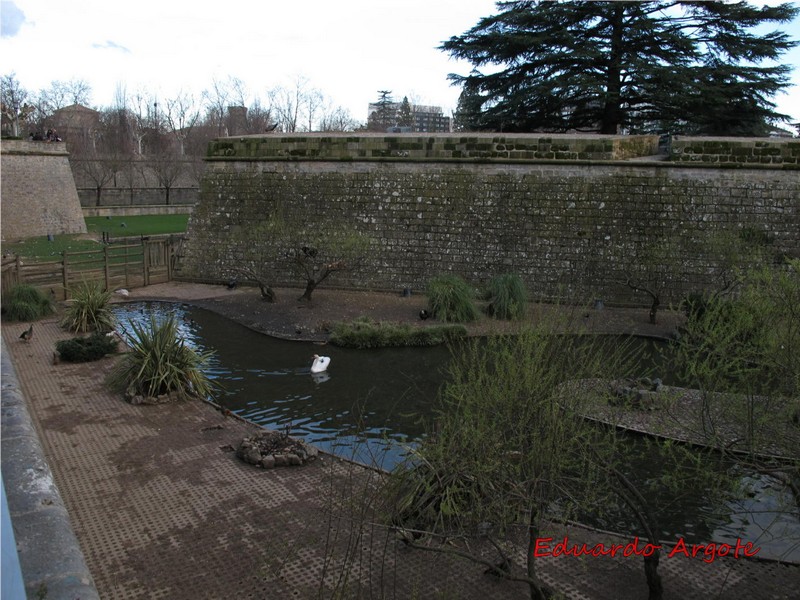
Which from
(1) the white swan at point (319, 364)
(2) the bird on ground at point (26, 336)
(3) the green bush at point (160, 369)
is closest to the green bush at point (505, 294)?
(1) the white swan at point (319, 364)

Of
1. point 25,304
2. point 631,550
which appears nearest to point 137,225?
point 25,304

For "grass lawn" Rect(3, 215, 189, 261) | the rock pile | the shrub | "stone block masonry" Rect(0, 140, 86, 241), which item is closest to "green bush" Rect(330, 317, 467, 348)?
the shrub

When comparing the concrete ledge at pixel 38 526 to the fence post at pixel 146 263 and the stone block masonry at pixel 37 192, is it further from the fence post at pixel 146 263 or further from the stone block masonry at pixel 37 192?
the stone block masonry at pixel 37 192

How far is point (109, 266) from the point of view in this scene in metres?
16.1

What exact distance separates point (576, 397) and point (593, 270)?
10.9m

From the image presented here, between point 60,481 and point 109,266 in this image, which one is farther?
point 109,266

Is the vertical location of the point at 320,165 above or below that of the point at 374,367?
above

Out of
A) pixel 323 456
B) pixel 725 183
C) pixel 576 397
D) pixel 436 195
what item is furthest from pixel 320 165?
pixel 576 397

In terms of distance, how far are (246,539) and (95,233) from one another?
25.7 metres

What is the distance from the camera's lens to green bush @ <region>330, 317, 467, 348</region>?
1187cm

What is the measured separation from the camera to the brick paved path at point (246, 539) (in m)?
4.66

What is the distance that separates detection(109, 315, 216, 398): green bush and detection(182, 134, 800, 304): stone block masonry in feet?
23.6

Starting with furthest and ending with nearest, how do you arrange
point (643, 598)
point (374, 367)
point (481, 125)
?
point (481, 125) → point (374, 367) → point (643, 598)

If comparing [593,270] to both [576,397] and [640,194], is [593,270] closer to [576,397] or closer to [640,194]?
[640,194]
